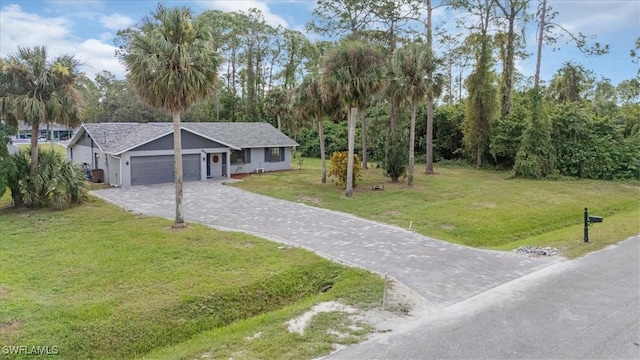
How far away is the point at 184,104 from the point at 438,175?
19127 millimetres

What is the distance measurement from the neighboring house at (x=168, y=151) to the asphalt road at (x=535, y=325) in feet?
68.2

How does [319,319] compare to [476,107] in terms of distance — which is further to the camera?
[476,107]

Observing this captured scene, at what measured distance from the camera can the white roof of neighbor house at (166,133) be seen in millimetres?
24922

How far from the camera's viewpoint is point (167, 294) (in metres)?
8.53

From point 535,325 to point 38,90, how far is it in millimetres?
18504

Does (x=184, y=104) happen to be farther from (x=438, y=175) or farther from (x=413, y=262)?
(x=438, y=175)

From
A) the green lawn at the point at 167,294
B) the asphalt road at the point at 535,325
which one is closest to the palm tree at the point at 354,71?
the green lawn at the point at 167,294

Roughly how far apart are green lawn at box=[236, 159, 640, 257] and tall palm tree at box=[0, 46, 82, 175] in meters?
9.26

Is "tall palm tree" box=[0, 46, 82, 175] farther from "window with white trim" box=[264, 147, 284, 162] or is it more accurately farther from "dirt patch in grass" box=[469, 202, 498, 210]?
"dirt patch in grass" box=[469, 202, 498, 210]

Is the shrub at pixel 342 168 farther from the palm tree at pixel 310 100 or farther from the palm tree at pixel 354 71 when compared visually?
the palm tree at pixel 354 71

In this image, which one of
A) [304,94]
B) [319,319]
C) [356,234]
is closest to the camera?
[319,319]

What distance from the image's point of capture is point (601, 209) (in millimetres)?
18203

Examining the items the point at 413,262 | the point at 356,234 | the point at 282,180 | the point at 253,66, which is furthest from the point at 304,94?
the point at 253,66

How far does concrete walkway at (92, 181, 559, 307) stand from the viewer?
935 centimetres
